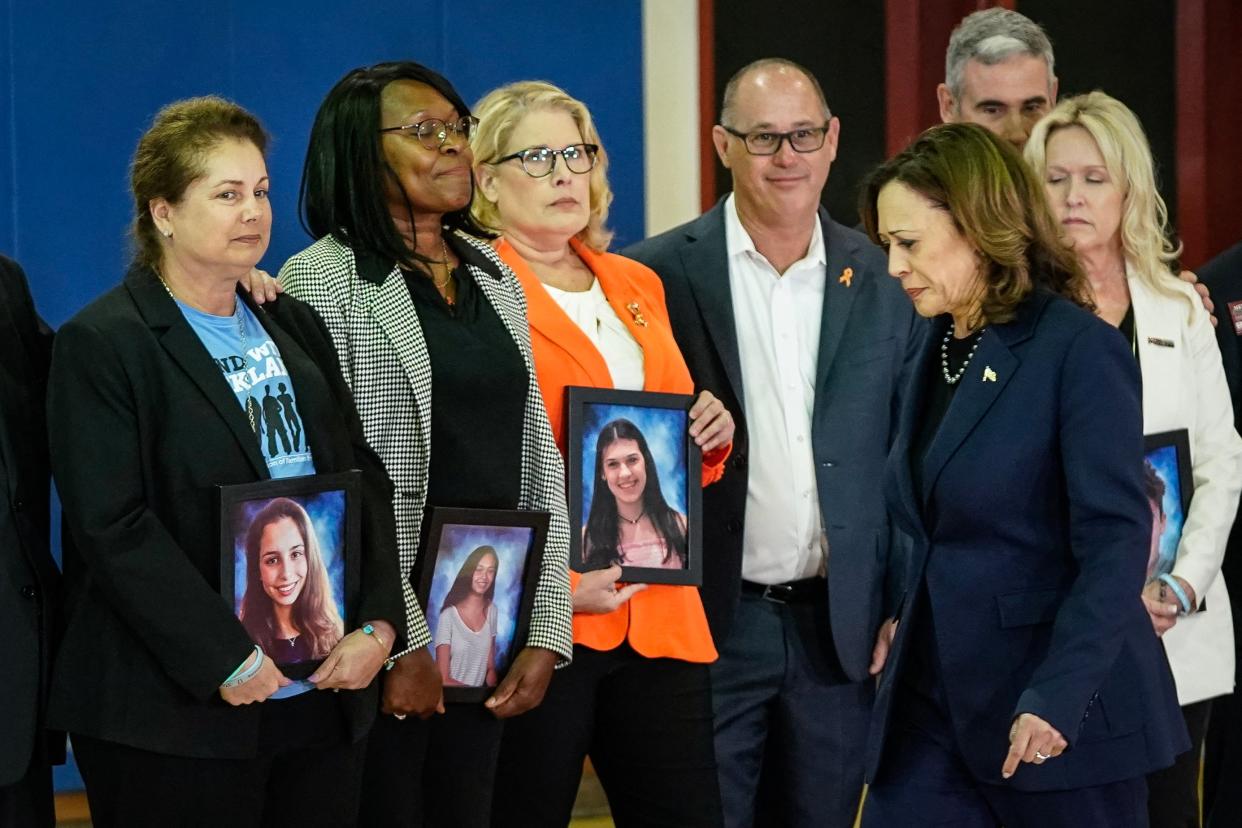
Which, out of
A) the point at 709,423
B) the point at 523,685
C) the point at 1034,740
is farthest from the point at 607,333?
the point at 1034,740

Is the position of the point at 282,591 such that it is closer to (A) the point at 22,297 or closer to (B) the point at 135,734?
(B) the point at 135,734

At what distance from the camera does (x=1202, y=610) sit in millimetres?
3621

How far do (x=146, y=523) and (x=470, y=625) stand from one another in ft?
2.24

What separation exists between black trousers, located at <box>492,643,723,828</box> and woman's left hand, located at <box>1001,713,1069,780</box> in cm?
89

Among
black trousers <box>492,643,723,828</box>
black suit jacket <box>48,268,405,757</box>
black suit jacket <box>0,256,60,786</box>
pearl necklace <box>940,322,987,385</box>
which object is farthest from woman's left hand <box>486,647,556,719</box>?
pearl necklace <box>940,322,987,385</box>

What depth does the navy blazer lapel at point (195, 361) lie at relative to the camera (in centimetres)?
263

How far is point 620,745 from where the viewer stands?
10.8 ft

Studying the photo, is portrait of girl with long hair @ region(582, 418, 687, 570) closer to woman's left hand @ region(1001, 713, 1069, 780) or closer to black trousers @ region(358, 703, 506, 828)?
black trousers @ region(358, 703, 506, 828)

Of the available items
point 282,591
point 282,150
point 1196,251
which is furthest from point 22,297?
point 1196,251

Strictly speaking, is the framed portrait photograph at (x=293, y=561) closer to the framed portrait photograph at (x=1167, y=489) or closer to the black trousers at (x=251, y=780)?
the black trousers at (x=251, y=780)

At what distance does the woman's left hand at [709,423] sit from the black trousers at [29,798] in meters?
1.37

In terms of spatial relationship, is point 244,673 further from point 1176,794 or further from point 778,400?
point 1176,794

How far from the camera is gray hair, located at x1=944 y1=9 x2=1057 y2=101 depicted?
4.22 m

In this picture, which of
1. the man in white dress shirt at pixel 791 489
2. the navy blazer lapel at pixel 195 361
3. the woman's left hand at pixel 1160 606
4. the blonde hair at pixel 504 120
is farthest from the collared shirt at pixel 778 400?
the navy blazer lapel at pixel 195 361
